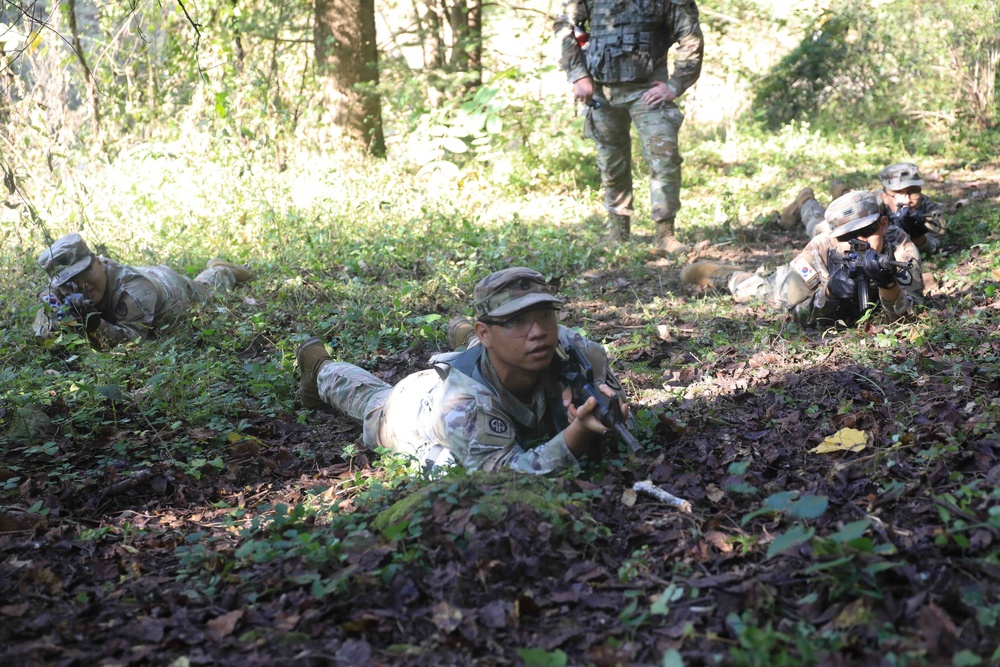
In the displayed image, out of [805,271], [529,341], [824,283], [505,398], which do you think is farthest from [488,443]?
[805,271]

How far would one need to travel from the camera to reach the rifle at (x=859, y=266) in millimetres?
5590

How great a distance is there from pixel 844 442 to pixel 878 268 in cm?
202

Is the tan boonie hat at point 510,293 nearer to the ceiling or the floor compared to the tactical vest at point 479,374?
nearer to the ceiling

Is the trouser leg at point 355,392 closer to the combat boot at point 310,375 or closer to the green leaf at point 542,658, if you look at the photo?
the combat boot at point 310,375

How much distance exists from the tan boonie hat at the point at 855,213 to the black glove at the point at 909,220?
1384 mm

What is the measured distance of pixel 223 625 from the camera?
2.86 metres

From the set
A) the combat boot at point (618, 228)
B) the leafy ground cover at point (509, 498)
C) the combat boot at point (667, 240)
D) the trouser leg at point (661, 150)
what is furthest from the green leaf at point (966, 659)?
the combat boot at point (618, 228)

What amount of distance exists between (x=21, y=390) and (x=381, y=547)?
3223 millimetres

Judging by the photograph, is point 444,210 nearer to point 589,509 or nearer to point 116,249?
point 116,249

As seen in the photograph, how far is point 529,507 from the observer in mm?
3309

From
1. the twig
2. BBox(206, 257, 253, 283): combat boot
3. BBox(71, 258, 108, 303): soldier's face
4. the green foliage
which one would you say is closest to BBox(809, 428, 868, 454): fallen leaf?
the twig

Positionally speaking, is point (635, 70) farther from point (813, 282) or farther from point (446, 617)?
point (446, 617)

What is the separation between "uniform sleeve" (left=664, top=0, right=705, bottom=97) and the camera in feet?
26.4

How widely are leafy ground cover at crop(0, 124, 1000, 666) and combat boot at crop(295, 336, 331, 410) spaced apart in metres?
0.13
